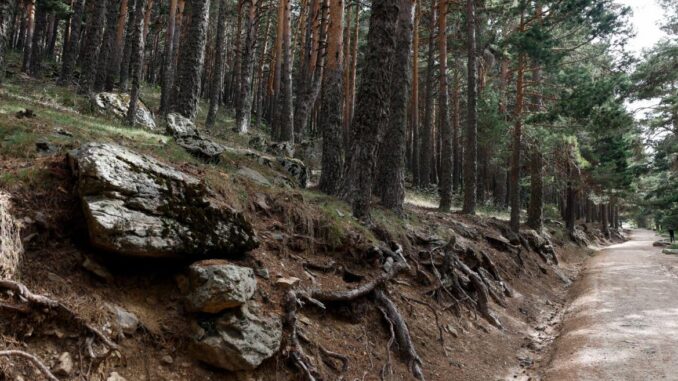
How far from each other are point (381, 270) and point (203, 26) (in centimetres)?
938

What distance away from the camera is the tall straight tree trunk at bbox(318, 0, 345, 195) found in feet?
32.1

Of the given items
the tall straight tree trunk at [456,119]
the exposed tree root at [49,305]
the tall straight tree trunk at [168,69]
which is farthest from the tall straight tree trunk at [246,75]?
the exposed tree root at [49,305]

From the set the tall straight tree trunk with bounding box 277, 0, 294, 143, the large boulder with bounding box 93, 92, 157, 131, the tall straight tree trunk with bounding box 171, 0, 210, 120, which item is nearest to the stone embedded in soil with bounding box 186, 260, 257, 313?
the large boulder with bounding box 93, 92, 157, 131

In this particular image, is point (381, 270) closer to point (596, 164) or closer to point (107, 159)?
point (107, 159)

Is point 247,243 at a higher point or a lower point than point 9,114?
lower

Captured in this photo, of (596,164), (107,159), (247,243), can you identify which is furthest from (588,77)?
(107,159)

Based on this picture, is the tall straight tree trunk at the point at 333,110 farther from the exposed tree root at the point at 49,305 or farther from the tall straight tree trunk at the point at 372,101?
the exposed tree root at the point at 49,305

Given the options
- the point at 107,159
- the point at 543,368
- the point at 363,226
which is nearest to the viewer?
the point at 107,159

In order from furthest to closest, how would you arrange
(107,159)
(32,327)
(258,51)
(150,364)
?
(258,51)
(107,159)
(150,364)
(32,327)

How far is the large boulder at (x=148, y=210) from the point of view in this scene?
12.2 ft

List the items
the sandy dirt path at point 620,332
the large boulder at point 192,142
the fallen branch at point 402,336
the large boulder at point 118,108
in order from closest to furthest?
the fallen branch at point 402,336 → the sandy dirt path at point 620,332 → the large boulder at point 192,142 → the large boulder at point 118,108

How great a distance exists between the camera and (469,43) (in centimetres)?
1645

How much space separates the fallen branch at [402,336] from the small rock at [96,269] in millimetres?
3803

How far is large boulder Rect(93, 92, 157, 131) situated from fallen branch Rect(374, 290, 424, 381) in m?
8.04
